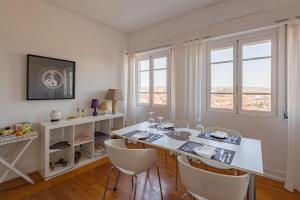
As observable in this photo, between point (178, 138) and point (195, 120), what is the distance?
3.89 ft

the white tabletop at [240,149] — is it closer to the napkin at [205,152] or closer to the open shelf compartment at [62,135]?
the napkin at [205,152]

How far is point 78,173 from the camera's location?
251cm

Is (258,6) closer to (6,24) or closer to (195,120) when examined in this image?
(195,120)

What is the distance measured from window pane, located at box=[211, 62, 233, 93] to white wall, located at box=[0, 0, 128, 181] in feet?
7.27

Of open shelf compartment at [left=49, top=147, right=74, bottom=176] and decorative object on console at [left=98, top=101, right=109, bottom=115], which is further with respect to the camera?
decorative object on console at [left=98, top=101, right=109, bottom=115]

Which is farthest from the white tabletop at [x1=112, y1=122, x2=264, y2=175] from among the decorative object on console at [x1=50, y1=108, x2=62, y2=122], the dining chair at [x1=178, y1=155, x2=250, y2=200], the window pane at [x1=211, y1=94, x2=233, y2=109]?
the decorative object on console at [x1=50, y1=108, x2=62, y2=122]

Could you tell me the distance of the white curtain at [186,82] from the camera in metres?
2.93

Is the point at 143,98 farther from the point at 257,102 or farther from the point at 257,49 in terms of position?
the point at 257,49

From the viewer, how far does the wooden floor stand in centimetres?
195

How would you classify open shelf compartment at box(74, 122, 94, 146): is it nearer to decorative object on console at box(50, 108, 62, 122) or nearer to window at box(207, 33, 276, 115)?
decorative object on console at box(50, 108, 62, 122)

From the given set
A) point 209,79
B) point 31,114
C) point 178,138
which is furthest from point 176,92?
point 31,114

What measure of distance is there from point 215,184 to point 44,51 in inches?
116

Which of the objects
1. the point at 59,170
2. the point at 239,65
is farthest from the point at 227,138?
the point at 59,170

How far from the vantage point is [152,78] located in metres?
3.78
